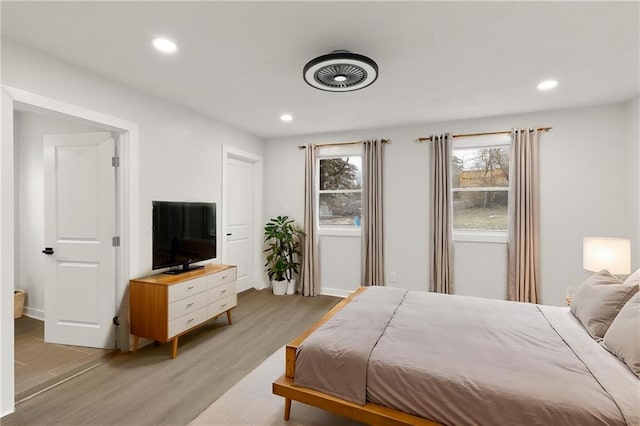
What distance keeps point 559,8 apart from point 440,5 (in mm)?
723

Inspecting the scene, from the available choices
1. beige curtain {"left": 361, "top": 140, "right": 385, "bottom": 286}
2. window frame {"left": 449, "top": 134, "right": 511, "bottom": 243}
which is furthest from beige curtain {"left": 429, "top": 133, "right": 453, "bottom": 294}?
beige curtain {"left": 361, "top": 140, "right": 385, "bottom": 286}

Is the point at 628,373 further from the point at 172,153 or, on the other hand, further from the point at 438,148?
the point at 172,153

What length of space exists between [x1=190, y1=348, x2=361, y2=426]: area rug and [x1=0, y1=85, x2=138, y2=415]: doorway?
1.38 meters

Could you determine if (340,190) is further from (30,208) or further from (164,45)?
(30,208)

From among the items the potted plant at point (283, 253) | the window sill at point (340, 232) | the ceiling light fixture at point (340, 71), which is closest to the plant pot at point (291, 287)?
the potted plant at point (283, 253)

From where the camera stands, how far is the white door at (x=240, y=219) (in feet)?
15.6

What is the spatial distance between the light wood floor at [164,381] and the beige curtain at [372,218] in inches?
50.3

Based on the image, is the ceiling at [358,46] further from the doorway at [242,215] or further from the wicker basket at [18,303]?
the wicker basket at [18,303]

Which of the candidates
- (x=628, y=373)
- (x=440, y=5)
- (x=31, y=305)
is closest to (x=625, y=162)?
(x=628, y=373)

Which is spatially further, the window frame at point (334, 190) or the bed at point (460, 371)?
the window frame at point (334, 190)

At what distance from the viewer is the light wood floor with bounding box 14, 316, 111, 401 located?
2.42 meters

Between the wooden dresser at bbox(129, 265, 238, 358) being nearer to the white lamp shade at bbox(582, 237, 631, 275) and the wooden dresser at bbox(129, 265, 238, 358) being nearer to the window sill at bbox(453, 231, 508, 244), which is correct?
the window sill at bbox(453, 231, 508, 244)

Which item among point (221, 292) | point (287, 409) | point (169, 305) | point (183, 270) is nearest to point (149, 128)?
point (183, 270)

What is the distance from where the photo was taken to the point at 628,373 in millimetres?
1546
